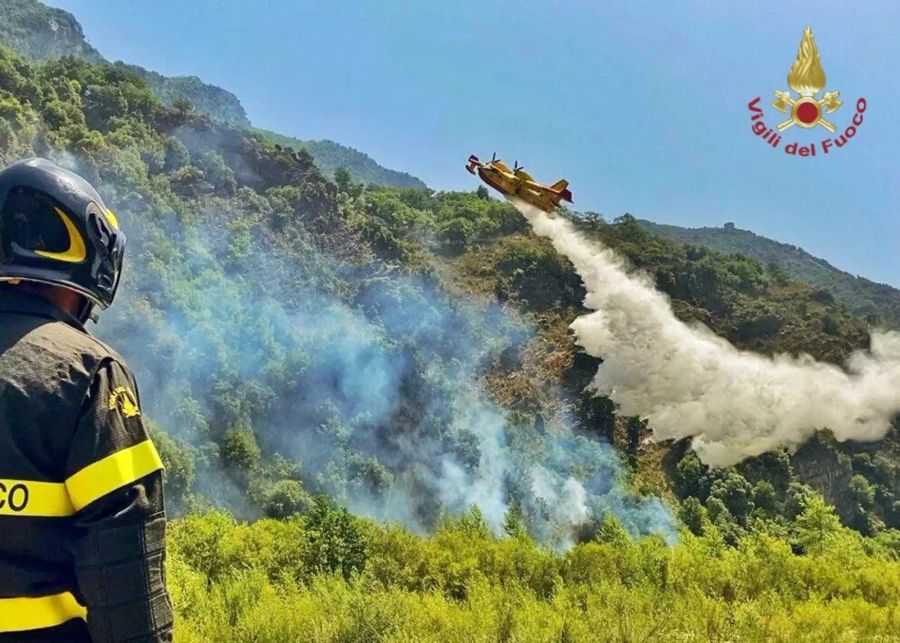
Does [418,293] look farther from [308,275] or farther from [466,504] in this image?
[466,504]

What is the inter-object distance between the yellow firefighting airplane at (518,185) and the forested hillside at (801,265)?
4935 cm

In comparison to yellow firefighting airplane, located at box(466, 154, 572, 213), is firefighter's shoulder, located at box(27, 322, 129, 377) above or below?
below

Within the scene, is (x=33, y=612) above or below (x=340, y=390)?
below

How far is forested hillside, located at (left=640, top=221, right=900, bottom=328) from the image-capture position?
284ft

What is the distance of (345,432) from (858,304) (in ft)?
257

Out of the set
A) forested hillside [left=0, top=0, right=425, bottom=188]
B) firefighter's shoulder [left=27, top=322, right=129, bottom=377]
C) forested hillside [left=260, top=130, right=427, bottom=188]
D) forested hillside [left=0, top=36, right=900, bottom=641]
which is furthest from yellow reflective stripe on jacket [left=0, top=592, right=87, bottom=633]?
forested hillside [left=260, top=130, right=427, bottom=188]

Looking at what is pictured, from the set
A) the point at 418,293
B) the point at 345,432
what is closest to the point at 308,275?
the point at 418,293

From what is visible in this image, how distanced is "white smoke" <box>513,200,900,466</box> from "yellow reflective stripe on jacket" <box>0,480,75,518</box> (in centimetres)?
3880

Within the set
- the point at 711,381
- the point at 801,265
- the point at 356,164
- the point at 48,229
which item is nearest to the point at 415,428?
the point at 711,381

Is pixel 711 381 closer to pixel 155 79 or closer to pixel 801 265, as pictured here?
pixel 801 265

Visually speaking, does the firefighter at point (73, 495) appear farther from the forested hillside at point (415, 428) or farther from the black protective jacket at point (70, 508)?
the forested hillside at point (415, 428)

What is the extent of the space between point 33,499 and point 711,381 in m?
46.0

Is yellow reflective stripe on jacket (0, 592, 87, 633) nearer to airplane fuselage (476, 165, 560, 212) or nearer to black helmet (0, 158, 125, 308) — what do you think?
black helmet (0, 158, 125, 308)

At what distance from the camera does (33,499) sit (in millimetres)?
1787
